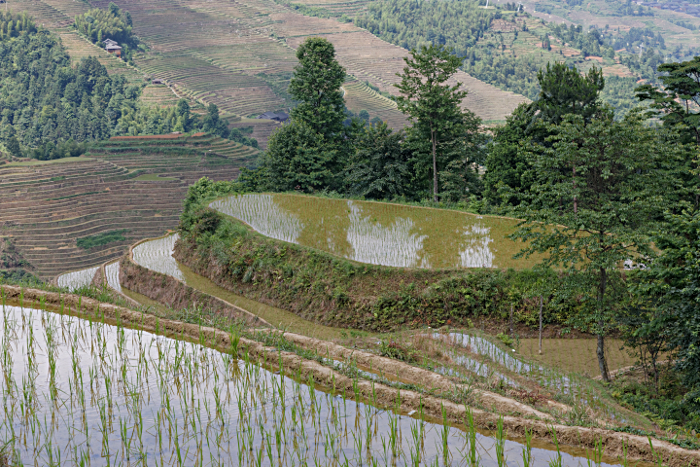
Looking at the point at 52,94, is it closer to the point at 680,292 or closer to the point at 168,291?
the point at 168,291

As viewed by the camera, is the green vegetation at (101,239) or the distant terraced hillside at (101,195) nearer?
the distant terraced hillside at (101,195)

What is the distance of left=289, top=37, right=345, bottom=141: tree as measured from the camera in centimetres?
3192

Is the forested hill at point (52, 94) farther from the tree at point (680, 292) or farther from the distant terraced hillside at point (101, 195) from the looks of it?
the tree at point (680, 292)

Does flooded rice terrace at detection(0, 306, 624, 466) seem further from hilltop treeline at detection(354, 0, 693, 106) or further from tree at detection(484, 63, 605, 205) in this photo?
hilltop treeline at detection(354, 0, 693, 106)

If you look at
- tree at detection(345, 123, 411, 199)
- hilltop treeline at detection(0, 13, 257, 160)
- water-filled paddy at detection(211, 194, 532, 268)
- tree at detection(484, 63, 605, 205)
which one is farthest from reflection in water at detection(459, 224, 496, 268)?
hilltop treeline at detection(0, 13, 257, 160)

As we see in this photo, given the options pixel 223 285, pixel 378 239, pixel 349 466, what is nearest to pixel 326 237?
pixel 378 239

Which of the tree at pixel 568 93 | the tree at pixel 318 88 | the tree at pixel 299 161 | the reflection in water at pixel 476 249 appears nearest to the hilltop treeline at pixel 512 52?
the tree at pixel 318 88

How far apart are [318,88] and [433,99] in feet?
23.3

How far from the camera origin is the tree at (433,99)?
27.2 meters

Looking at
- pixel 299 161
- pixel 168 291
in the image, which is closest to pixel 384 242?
pixel 168 291

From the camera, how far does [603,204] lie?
12.7 meters

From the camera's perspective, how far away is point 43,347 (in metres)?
9.34

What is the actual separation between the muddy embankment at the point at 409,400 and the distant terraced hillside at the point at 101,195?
65227 millimetres

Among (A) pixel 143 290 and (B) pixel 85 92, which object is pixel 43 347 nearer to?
(A) pixel 143 290
